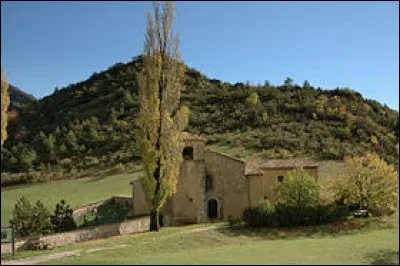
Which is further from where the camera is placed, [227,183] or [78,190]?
[78,190]

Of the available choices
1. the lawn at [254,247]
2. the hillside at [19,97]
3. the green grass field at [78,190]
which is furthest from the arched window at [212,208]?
the hillside at [19,97]

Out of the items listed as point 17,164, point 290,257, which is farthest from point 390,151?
point 17,164

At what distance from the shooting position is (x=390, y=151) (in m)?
64.4

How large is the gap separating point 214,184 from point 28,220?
1564cm

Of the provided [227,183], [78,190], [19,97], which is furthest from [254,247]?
[19,97]

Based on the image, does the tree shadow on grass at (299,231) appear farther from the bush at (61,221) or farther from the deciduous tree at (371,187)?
the bush at (61,221)

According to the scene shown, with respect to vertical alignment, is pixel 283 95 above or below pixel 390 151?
above

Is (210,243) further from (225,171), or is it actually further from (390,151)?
(390,151)

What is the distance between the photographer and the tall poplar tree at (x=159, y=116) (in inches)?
1081

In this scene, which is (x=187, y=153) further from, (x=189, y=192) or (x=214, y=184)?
(x=214, y=184)

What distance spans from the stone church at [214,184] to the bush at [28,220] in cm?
1123

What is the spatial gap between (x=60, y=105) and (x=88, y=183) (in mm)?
57690

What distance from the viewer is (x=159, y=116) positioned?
27.5 metres

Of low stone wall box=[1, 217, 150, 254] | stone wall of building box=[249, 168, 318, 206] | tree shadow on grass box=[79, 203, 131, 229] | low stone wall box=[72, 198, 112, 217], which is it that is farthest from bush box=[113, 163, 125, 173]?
stone wall of building box=[249, 168, 318, 206]
